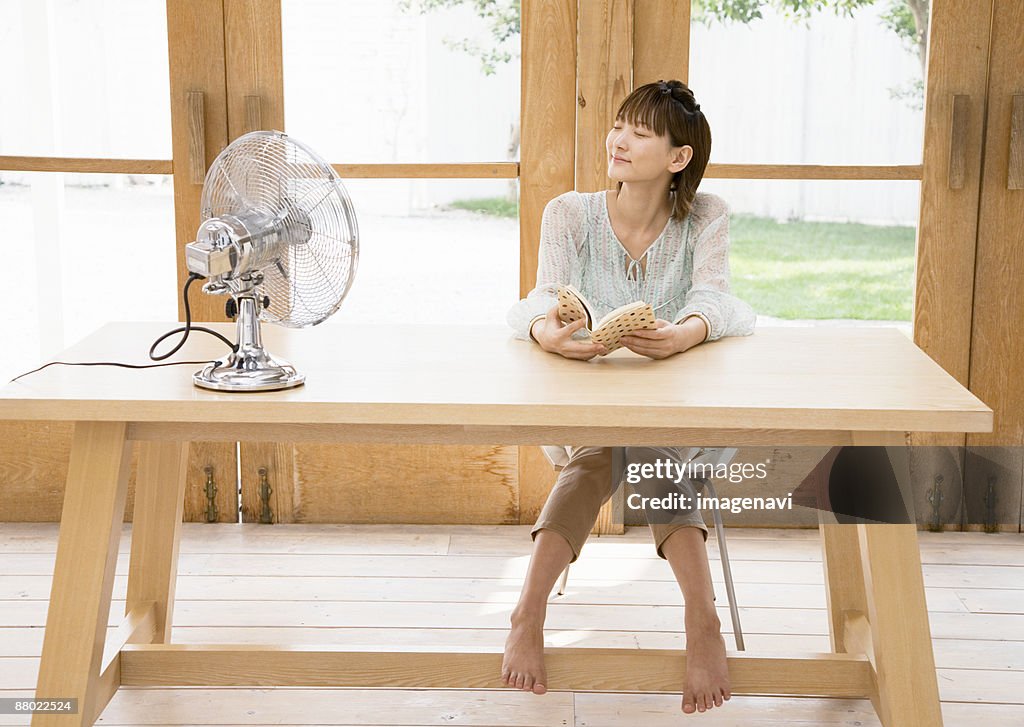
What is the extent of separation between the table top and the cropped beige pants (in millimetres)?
225

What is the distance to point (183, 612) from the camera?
2531 mm

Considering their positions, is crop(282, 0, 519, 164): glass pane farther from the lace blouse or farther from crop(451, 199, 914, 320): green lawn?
the lace blouse

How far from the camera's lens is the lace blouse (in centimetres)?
226

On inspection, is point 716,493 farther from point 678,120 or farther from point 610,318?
point 678,120

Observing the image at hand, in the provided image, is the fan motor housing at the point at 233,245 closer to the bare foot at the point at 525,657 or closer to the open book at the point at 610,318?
the open book at the point at 610,318

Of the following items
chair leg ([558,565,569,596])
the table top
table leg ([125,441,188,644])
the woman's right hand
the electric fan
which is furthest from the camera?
chair leg ([558,565,569,596])

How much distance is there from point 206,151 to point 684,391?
1.62 m

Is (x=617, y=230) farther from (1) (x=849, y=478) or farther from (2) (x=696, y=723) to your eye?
(2) (x=696, y=723)

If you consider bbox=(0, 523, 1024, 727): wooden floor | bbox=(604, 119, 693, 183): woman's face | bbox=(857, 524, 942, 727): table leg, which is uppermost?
bbox=(604, 119, 693, 183): woman's face

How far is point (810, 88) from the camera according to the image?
2.87m

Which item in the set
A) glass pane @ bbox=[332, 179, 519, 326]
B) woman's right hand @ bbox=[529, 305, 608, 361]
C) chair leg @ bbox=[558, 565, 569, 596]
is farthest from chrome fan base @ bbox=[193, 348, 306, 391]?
glass pane @ bbox=[332, 179, 519, 326]

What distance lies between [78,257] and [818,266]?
6.15ft

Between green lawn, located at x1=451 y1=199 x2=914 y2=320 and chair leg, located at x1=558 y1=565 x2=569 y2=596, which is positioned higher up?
green lawn, located at x1=451 y1=199 x2=914 y2=320

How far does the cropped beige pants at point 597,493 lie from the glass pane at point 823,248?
92 centimetres
